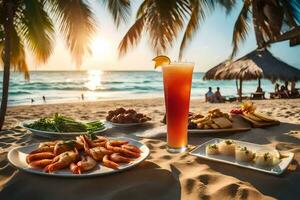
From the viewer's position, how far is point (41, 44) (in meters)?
4.75

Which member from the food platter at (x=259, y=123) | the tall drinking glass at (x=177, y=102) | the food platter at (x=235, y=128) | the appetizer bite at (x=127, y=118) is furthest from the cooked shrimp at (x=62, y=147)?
the food platter at (x=259, y=123)

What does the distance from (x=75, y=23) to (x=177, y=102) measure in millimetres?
3598

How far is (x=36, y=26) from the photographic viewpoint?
4293mm

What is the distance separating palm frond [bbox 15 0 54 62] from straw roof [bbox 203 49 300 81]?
8379 millimetres

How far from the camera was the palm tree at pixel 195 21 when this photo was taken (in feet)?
19.1

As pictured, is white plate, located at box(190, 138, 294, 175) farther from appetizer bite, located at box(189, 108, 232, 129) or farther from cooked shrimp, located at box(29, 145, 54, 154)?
cooked shrimp, located at box(29, 145, 54, 154)

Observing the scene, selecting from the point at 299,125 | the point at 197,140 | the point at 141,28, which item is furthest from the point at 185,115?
the point at 141,28

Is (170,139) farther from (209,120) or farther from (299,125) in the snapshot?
(299,125)

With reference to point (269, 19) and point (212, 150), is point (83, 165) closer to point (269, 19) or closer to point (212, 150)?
point (212, 150)

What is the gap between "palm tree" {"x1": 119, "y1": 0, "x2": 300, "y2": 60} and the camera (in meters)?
5.82

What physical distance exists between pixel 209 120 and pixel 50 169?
57.2 inches

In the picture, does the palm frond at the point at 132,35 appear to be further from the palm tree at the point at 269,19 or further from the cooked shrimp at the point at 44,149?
the cooked shrimp at the point at 44,149

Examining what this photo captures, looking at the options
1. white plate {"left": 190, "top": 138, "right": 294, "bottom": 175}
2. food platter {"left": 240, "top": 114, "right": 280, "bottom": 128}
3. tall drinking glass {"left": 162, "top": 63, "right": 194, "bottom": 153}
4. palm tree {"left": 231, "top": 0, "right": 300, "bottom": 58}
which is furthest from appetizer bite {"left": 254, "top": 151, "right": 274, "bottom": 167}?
palm tree {"left": 231, "top": 0, "right": 300, "bottom": 58}

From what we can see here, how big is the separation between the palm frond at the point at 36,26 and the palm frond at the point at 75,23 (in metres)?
0.25
